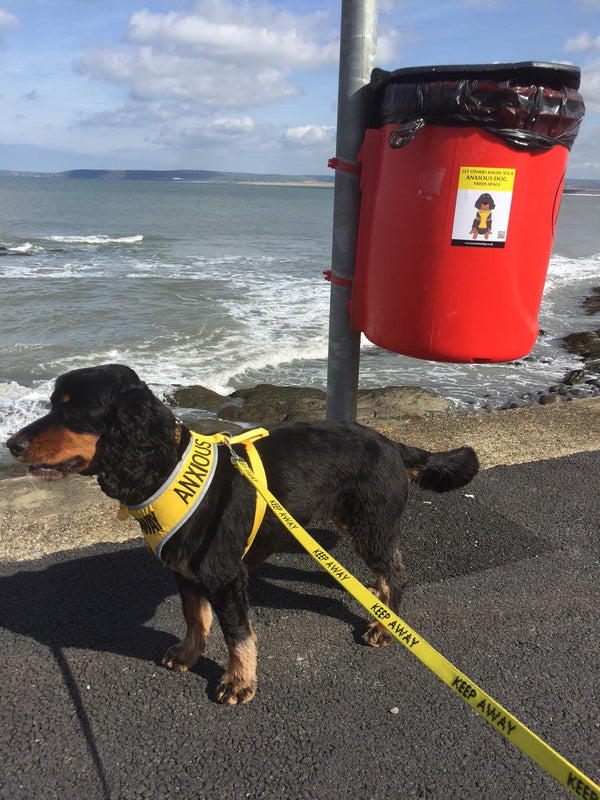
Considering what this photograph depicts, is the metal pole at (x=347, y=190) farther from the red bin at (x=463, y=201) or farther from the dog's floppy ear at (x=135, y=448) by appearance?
the dog's floppy ear at (x=135, y=448)

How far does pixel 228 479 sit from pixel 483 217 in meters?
1.93

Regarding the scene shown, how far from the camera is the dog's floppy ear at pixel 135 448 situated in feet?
8.21

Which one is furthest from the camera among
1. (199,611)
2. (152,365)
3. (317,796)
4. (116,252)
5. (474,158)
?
(116,252)

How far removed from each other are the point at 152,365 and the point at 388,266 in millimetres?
8775

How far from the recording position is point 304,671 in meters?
2.88

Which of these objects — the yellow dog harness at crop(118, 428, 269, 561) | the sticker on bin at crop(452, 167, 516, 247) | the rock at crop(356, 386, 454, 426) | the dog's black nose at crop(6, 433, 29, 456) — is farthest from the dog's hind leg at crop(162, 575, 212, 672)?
the rock at crop(356, 386, 454, 426)

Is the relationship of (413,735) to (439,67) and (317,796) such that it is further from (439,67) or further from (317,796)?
(439,67)

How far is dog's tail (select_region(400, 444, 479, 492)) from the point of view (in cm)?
335

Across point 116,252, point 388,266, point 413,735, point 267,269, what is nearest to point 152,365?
point 388,266

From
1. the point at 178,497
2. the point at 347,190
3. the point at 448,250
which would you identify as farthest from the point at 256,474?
the point at 347,190

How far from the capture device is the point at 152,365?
11.6 m

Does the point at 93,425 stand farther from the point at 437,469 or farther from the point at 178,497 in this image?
the point at 437,469

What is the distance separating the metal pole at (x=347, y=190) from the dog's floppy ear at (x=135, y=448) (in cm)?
181

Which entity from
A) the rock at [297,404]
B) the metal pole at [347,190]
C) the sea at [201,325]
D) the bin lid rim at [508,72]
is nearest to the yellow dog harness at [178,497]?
the metal pole at [347,190]
